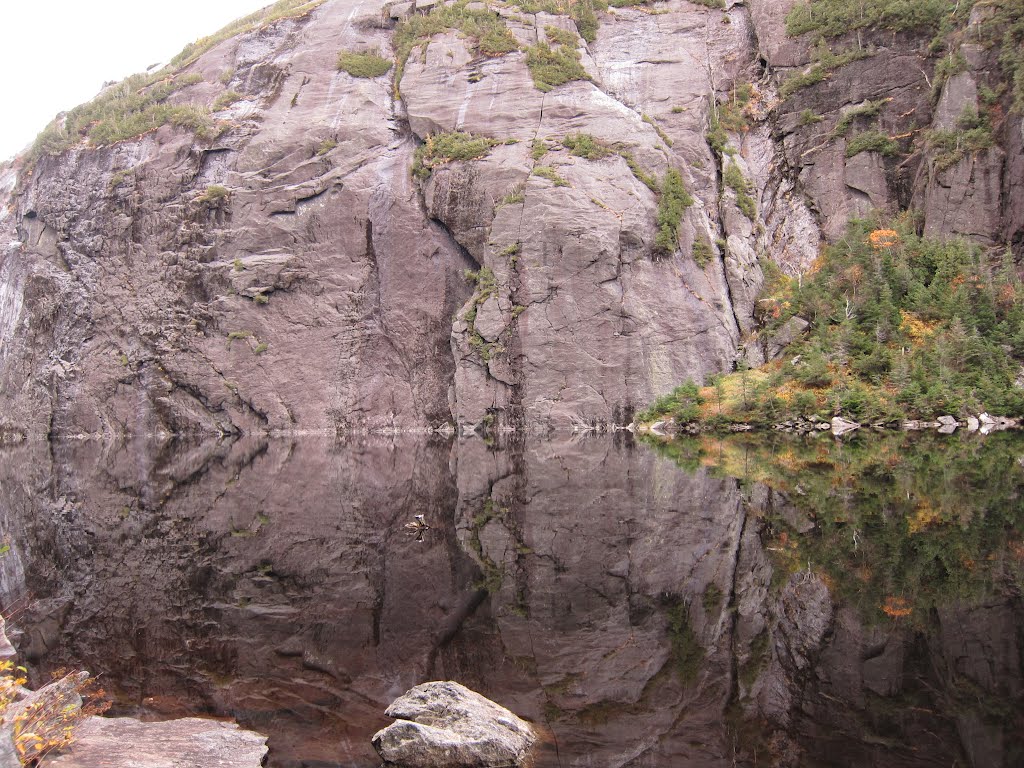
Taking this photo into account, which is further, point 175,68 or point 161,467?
point 175,68

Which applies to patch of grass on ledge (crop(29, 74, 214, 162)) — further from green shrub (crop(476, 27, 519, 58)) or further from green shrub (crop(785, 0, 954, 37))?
green shrub (crop(785, 0, 954, 37))

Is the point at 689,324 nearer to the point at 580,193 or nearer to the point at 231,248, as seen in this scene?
the point at 580,193

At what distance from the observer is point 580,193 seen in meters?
49.5

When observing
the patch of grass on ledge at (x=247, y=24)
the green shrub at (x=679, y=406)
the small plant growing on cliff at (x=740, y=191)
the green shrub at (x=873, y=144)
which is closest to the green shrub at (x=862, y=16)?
the green shrub at (x=873, y=144)

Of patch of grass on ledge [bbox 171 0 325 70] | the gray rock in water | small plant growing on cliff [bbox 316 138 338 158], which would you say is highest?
patch of grass on ledge [bbox 171 0 325 70]

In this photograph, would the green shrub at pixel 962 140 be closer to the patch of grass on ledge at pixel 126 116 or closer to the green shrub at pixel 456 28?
the green shrub at pixel 456 28

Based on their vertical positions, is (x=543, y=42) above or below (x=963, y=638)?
above

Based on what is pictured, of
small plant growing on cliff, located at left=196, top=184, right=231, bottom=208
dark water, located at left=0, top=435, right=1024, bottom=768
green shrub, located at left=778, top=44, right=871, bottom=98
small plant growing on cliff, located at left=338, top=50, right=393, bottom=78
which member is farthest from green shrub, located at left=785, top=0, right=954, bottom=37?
dark water, located at left=0, top=435, right=1024, bottom=768

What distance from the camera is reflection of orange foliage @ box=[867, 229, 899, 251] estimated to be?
4925 cm

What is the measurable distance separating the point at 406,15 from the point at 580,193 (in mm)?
26282

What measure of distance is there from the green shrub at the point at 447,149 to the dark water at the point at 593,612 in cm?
3699

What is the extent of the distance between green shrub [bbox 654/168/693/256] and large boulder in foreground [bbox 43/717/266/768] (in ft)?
149

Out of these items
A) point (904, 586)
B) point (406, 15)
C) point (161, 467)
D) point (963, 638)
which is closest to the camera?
point (963, 638)

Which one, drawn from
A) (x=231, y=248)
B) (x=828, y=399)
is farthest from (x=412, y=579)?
(x=231, y=248)
